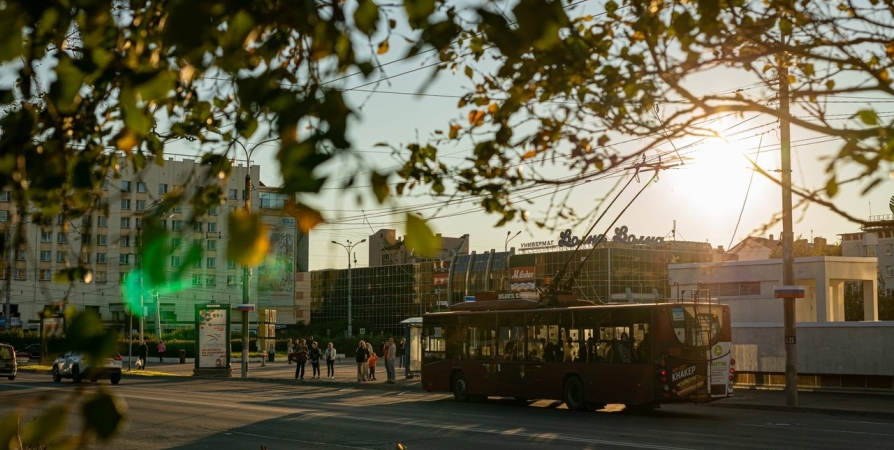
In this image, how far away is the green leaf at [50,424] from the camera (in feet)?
8.56

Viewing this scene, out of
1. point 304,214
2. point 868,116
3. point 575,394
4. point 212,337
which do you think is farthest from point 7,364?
point 304,214

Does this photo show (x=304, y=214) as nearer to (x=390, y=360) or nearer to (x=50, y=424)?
(x=50, y=424)

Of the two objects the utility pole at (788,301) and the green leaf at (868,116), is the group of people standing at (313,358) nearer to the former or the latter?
the utility pole at (788,301)

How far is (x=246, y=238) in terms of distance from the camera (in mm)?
2350

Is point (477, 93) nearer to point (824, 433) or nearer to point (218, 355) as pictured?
point (824, 433)

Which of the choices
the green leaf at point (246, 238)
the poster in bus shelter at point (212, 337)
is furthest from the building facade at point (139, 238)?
the poster in bus shelter at point (212, 337)

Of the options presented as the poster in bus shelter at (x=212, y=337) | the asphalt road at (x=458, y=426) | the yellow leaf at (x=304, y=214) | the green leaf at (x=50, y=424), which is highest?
the yellow leaf at (x=304, y=214)

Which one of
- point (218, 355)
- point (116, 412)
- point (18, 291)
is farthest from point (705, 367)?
point (18, 291)

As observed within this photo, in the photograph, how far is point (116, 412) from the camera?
102 inches

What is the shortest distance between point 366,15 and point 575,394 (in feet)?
79.3

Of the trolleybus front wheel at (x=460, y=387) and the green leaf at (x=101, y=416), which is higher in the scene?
the green leaf at (x=101, y=416)

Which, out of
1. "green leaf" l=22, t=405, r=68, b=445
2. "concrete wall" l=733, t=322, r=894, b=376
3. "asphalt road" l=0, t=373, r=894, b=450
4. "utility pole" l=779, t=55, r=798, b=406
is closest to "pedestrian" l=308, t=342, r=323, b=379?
"asphalt road" l=0, t=373, r=894, b=450

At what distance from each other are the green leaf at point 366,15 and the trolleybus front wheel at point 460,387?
90.6 feet

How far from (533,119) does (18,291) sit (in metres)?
116
